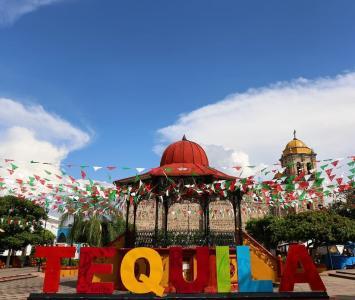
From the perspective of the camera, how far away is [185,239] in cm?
1806

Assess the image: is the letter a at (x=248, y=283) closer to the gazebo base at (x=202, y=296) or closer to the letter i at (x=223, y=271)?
the gazebo base at (x=202, y=296)

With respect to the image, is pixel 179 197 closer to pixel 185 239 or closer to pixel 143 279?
pixel 185 239

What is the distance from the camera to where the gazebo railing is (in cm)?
1788

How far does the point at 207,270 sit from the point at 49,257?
5802 mm

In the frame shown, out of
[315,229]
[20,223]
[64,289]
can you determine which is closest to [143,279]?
[64,289]

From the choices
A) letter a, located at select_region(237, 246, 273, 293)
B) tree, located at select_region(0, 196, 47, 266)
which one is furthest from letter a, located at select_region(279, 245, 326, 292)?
tree, located at select_region(0, 196, 47, 266)

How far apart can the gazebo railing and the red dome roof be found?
246 inches

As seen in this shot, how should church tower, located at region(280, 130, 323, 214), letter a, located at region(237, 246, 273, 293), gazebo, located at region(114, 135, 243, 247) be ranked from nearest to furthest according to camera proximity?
letter a, located at region(237, 246, 273, 293) < gazebo, located at region(114, 135, 243, 247) < church tower, located at region(280, 130, 323, 214)

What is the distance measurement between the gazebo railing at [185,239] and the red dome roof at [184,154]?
6.24 metres

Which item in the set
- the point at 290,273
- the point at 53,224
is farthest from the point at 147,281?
the point at 53,224

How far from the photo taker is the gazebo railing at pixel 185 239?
58.6 ft

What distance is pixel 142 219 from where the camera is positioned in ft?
163

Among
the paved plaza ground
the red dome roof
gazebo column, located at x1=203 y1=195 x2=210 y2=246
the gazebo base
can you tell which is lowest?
the paved plaza ground

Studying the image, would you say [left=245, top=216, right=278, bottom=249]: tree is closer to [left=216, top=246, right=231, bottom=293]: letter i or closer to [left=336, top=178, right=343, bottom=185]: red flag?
[left=336, top=178, right=343, bottom=185]: red flag
